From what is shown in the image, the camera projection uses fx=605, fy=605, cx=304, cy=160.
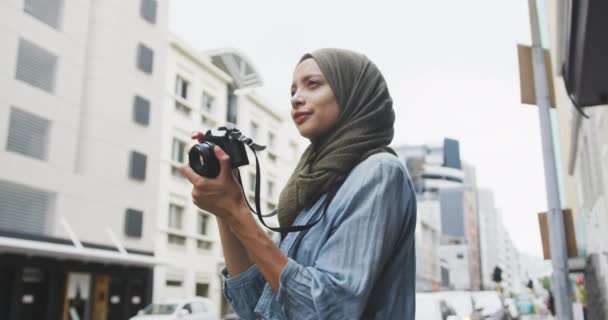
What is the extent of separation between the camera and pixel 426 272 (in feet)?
234

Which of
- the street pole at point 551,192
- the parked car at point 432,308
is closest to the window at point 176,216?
the parked car at point 432,308

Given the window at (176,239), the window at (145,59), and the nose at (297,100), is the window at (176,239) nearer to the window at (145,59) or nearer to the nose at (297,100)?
the window at (145,59)

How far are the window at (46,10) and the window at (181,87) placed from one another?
7.98 m

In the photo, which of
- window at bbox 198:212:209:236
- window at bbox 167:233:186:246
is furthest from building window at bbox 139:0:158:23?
window at bbox 167:233:186:246

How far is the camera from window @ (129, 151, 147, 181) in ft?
79.7

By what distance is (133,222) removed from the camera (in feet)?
78.8

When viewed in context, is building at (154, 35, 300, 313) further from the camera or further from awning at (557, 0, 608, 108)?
the camera

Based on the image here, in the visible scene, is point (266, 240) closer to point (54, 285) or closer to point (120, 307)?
point (54, 285)

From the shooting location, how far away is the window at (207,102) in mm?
31109

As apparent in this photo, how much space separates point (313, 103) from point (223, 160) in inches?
14.0

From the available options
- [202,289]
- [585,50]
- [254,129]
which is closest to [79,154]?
[202,289]

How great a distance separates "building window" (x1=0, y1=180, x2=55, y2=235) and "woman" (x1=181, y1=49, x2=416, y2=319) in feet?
63.4

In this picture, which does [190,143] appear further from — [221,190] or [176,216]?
[221,190]

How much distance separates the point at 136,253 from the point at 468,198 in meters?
88.0
